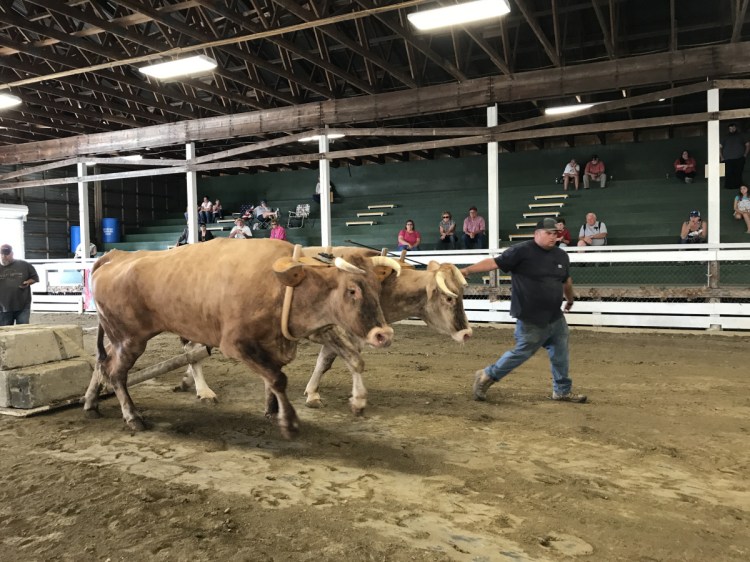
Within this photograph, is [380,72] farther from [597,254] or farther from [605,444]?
[605,444]

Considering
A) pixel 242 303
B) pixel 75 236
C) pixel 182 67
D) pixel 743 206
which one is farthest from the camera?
pixel 75 236

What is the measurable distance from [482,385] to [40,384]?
4.15m

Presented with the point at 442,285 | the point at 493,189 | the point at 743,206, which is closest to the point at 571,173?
the point at 743,206

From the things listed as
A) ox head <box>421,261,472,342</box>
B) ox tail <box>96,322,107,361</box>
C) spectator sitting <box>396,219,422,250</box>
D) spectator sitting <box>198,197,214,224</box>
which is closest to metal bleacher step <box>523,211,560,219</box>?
spectator sitting <box>396,219,422,250</box>

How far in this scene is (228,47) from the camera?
11.0 metres

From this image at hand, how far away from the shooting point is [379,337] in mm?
3834

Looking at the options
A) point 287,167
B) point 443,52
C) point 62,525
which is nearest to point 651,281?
point 443,52

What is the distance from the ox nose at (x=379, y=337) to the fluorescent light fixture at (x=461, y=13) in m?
6.48

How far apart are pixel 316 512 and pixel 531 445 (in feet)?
5.95

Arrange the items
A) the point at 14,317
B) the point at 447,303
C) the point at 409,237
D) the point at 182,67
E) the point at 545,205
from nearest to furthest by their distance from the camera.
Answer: the point at 447,303
the point at 14,317
the point at 182,67
the point at 409,237
the point at 545,205

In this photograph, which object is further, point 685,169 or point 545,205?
point 545,205

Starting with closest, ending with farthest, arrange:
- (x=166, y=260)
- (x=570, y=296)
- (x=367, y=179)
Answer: (x=166, y=260), (x=570, y=296), (x=367, y=179)

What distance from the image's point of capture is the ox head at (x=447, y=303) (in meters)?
5.21

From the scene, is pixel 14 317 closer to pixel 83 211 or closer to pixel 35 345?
pixel 35 345
